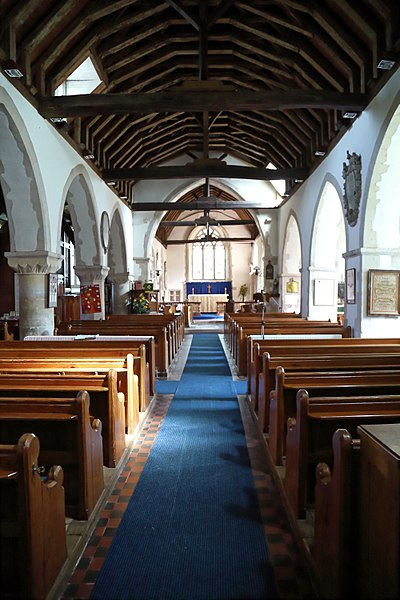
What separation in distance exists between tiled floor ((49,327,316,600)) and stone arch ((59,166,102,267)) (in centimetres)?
601

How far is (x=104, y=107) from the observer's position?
19.2ft

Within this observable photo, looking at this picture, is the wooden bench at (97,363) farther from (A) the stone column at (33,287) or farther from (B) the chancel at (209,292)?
(B) the chancel at (209,292)

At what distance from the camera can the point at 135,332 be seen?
6555 mm

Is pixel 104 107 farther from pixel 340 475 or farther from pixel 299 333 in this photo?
pixel 340 475

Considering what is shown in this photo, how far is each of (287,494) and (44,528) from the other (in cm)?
144

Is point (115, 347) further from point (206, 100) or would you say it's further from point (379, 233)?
point (379, 233)

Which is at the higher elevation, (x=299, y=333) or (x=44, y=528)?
(x=299, y=333)

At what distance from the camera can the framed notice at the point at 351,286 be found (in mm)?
6402

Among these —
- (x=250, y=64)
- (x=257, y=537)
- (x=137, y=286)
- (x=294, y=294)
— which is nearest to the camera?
(x=257, y=537)

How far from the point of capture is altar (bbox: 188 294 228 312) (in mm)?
22237

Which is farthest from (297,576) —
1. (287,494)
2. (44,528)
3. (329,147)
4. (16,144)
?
(329,147)

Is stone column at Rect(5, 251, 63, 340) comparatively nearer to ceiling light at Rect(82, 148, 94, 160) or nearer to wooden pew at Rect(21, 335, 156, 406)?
wooden pew at Rect(21, 335, 156, 406)

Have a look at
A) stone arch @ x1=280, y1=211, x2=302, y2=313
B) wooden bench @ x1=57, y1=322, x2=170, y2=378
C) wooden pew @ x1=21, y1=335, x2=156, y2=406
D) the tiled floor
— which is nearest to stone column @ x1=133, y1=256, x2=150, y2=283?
stone arch @ x1=280, y1=211, x2=302, y2=313

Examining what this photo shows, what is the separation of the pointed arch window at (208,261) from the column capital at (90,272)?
580 inches
